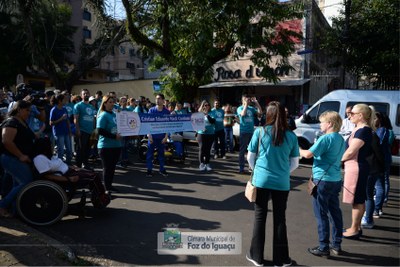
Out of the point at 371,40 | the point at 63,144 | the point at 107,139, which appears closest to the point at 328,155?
the point at 107,139

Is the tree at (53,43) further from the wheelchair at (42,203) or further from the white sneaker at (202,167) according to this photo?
the wheelchair at (42,203)

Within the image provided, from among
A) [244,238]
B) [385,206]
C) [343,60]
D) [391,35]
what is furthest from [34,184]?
[391,35]

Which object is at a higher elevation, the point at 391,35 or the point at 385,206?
the point at 391,35

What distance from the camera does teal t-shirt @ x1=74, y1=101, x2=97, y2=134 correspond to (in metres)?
8.91

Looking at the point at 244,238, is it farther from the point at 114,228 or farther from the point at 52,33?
the point at 52,33

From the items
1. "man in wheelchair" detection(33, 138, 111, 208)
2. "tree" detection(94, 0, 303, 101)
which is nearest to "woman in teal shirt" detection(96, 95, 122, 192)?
"man in wheelchair" detection(33, 138, 111, 208)

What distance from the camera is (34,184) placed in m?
5.09

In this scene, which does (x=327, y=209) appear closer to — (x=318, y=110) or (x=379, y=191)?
(x=379, y=191)

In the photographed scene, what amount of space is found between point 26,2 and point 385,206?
1652 centimetres

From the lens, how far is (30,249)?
4.19 metres

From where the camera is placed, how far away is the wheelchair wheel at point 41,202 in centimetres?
510

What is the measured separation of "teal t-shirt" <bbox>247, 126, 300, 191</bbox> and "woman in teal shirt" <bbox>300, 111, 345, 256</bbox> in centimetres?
47

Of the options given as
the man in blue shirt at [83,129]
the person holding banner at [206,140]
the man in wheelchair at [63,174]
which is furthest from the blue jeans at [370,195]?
the man in blue shirt at [83,129]

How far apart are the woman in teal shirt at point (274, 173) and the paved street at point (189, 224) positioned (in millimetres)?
352
